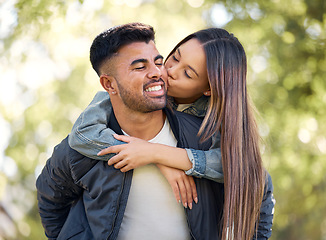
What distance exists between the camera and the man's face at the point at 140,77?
248cm

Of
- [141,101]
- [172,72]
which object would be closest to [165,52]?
[172,72]

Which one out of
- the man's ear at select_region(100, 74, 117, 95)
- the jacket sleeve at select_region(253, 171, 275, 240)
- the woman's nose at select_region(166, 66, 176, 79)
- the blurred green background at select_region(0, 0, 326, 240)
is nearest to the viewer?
the man's ear at select_region(100, 74, 117, 95)

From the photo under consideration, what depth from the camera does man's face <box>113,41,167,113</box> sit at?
2477 millimetres

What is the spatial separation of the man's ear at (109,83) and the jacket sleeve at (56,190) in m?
0.40

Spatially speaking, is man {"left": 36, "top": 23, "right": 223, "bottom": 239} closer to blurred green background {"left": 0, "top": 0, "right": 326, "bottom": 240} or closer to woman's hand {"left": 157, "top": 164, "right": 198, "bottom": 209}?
woman's hand {"left": 157, "top": 164, "right": 198, "bottom": 209}

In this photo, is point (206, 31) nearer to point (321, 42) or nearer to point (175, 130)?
point (175, 130)

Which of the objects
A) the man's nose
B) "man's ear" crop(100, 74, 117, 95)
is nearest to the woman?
"man's ear" crop(100, 74, 117, 95)

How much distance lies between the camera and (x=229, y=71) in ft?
8.46

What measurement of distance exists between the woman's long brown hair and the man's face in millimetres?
299

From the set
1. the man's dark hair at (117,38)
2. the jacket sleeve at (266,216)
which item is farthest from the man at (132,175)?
the jacket sleeve at (266,216)

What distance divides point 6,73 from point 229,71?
4.55 meters

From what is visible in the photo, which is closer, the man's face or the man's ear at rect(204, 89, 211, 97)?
Result: the man's face

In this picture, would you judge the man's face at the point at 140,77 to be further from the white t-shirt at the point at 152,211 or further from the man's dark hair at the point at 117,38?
the white t-shirt at the point at 152,211

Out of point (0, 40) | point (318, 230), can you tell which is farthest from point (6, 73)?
point (318, 230)
